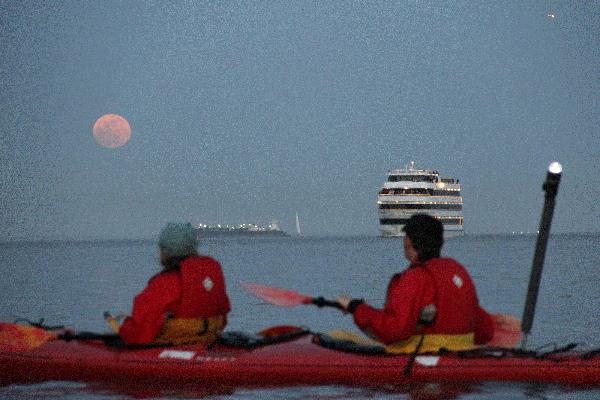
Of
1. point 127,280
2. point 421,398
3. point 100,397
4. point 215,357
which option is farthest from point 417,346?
point 127,280

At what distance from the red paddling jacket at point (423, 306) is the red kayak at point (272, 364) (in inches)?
8.2

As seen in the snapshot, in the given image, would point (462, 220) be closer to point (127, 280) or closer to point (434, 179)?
point (434, 179)

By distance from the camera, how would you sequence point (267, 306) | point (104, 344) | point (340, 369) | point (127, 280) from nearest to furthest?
point (340, 369)
point (104, 344)
point (267, 306)
point (127, 280)

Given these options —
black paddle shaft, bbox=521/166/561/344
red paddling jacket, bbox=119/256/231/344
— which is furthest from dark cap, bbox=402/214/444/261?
red paddling jacket, bbox=119/256/231/344

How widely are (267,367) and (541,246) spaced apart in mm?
2912

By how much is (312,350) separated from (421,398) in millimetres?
Result: 1114

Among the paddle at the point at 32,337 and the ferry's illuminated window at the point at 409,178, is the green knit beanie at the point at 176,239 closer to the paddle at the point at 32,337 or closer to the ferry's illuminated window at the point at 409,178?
the paddle at the point at 32,337

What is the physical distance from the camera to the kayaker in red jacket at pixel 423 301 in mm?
7688

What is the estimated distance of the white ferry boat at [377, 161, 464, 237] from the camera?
112188 mm

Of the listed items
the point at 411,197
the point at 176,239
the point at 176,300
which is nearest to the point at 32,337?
the point at 176,300

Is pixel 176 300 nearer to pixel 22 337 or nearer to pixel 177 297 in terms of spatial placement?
pixel 177 297

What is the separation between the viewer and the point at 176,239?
8.50 metres

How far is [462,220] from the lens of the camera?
12144 centimetres

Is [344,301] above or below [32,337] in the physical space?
above
